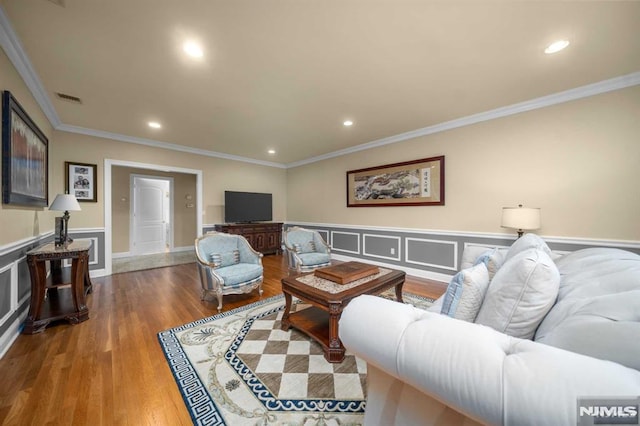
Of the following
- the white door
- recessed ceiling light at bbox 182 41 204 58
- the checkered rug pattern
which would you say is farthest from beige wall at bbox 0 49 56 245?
the white door

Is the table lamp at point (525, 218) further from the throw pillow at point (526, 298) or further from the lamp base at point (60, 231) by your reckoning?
the lamp base at point (60, 231)

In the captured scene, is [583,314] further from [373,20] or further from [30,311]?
[30,311]

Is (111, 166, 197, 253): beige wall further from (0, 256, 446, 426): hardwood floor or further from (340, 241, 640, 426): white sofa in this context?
(340, 241, 640, 426): white sofa

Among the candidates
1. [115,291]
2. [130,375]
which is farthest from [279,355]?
[115,291]

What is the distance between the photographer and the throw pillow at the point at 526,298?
0.92 meters

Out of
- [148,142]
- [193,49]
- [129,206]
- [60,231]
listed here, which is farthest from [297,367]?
[129,206]

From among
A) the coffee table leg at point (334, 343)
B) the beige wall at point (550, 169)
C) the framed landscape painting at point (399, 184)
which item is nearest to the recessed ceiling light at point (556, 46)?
the beige wall at point (550, 169)

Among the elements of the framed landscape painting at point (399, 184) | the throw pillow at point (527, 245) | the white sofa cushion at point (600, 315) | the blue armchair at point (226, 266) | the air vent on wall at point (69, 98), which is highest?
the air vent on wall at point (69, 98)

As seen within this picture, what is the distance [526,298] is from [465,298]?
0.25m

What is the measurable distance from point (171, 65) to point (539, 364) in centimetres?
305

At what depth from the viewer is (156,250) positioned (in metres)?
6.42

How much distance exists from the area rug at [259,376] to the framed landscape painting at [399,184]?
2.97 meters

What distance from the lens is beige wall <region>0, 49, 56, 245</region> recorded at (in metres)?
1.95

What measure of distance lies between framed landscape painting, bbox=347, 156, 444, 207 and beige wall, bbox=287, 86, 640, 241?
13 centimetres
